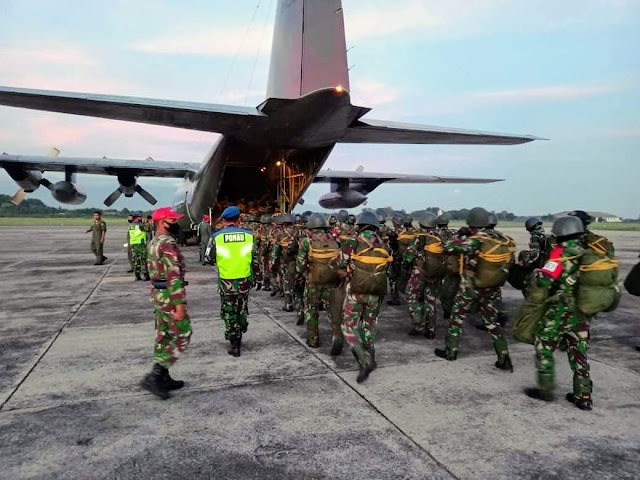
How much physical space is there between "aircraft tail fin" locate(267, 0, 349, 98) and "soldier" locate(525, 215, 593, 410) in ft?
19.9

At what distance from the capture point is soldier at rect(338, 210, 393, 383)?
5.02 meters

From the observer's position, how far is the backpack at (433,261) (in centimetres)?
672

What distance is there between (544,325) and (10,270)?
1587 cm

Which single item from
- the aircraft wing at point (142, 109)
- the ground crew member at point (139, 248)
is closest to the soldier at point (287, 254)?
the aircraft wing at point (142, 109)

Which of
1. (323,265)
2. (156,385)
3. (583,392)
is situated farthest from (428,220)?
(156,385)

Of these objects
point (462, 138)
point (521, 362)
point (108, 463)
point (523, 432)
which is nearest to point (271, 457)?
point (108, 463)

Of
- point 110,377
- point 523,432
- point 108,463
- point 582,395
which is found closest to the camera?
point 108,463

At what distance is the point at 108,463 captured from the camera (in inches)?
125

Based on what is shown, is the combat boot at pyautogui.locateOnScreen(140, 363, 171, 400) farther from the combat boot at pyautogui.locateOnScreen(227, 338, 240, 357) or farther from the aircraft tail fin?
the aircraft tail fin

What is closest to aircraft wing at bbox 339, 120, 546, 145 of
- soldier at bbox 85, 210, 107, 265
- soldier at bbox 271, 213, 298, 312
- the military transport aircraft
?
the military transport aircraft

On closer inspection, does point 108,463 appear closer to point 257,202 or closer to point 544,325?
point 544,325

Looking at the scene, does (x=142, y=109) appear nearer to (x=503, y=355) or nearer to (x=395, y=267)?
(x=395, y=267)

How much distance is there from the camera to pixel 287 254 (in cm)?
824

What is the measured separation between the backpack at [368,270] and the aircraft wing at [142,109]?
5.90 metres
